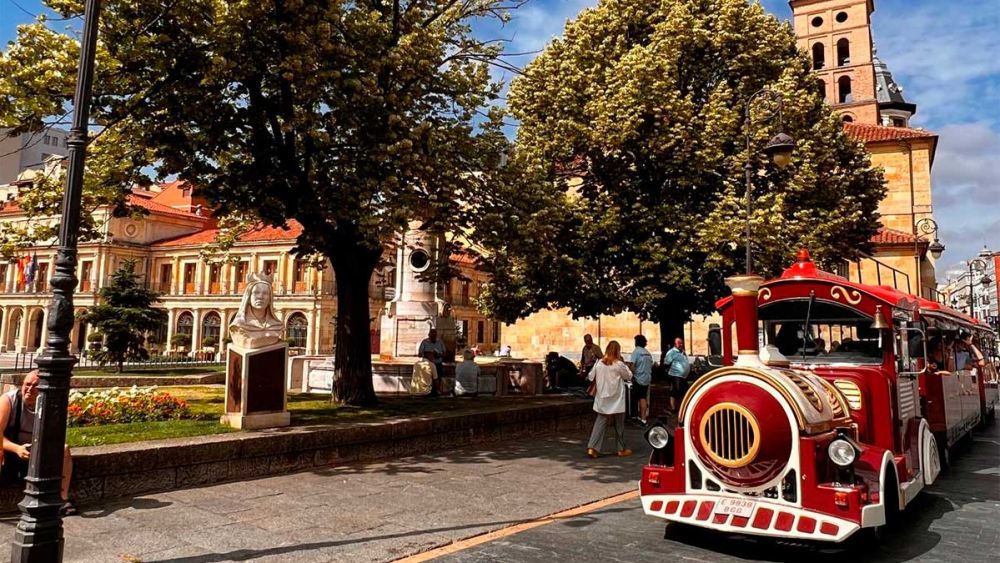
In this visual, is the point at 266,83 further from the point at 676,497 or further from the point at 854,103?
the point at 854,103

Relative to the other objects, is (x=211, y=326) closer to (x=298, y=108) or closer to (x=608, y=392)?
(x=298, y=108)

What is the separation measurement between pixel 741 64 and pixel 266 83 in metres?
14.2

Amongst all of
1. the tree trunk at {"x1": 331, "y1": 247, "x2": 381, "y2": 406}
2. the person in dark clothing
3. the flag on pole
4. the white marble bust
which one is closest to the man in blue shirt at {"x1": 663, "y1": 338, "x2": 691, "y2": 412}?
the tree trunk at {"x1": 331, "y1": 247, "x2": 381, "y2": 406}

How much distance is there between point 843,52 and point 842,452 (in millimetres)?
48523

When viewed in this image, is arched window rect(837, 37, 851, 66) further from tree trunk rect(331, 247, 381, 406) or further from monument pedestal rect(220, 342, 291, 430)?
monument pedestal rect(220, 342, 291, 430)

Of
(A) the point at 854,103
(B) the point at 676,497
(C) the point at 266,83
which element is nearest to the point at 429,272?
(C) the point at 266,83

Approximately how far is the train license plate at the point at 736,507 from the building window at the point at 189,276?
62.5 metres

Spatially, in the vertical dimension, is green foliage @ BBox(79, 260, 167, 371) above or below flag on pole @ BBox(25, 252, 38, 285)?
below

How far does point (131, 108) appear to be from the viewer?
32.3ft

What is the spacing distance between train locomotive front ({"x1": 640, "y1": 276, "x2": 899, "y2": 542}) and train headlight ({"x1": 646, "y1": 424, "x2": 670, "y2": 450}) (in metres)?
0.14

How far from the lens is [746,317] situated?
6.22m

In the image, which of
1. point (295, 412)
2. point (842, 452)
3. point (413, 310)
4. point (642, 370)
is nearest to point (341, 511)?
point (295, 412)

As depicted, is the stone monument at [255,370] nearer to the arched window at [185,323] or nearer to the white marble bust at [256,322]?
the white marble bust at [256,322]

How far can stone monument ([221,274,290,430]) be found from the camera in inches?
370
